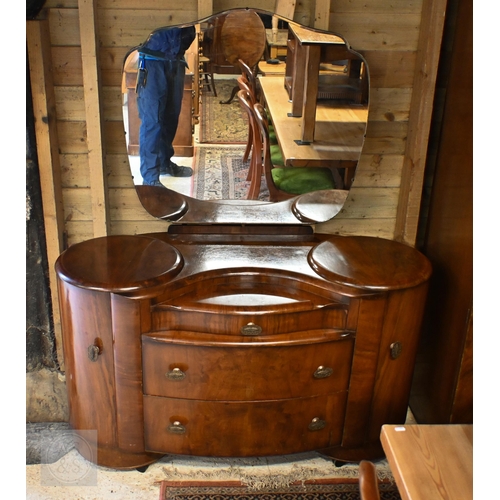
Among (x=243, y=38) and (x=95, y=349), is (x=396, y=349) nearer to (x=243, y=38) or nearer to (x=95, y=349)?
(x=95, y=349)

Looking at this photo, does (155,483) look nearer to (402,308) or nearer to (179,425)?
(179,425)

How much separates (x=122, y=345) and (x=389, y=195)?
1071mm

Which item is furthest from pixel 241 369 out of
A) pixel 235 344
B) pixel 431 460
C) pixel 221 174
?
pixel 431 460

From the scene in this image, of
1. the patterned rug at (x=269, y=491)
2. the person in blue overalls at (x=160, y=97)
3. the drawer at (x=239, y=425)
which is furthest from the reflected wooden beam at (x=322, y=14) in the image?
the patterned rug at (x=269, y=491)

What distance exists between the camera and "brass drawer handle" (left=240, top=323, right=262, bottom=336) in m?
1.85

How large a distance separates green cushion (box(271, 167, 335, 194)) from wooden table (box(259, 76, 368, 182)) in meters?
0.02

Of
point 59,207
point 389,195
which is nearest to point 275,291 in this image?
point 389,195

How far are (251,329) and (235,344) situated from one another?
0.21 ft

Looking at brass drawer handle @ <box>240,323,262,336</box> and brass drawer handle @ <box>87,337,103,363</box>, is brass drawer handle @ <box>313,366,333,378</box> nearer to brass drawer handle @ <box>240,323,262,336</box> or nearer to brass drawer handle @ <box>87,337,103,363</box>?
brass drawer handle @ <box>240,323,262,336</box>

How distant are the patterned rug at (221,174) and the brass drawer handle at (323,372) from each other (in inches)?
23.9

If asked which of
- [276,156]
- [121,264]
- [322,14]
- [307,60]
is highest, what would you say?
[322,14]

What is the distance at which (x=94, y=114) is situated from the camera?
2004 mm

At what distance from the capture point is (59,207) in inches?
84.2

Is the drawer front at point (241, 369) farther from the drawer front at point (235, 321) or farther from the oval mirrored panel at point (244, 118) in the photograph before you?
the oval mirrored panel at point (244, 118)
